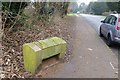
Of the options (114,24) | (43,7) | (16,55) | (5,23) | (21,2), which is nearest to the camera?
(16,55)

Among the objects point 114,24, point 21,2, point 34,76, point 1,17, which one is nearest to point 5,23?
point 1,17

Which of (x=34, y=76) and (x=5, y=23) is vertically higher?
(x=5, y=23)

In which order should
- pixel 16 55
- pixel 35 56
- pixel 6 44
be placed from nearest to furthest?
pixel 35 56
pixel 16 55
pixel 6 44

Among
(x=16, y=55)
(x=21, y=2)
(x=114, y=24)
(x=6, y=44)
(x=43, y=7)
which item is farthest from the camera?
(x=43, y=7)

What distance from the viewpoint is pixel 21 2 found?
8367mm

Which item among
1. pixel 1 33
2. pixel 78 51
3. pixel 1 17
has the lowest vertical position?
pixel 78 51

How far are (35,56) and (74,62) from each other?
6.60 ft

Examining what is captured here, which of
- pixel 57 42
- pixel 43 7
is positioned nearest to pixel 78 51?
pixel 57 42

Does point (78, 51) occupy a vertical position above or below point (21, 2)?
below

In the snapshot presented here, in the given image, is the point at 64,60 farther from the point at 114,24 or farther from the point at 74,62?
the point at 114,24

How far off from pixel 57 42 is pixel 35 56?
4.66 feet

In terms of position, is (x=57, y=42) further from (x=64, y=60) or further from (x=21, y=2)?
(x=21, y=2)

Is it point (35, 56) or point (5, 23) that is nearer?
point (35, 56)

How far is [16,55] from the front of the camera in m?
6.57
